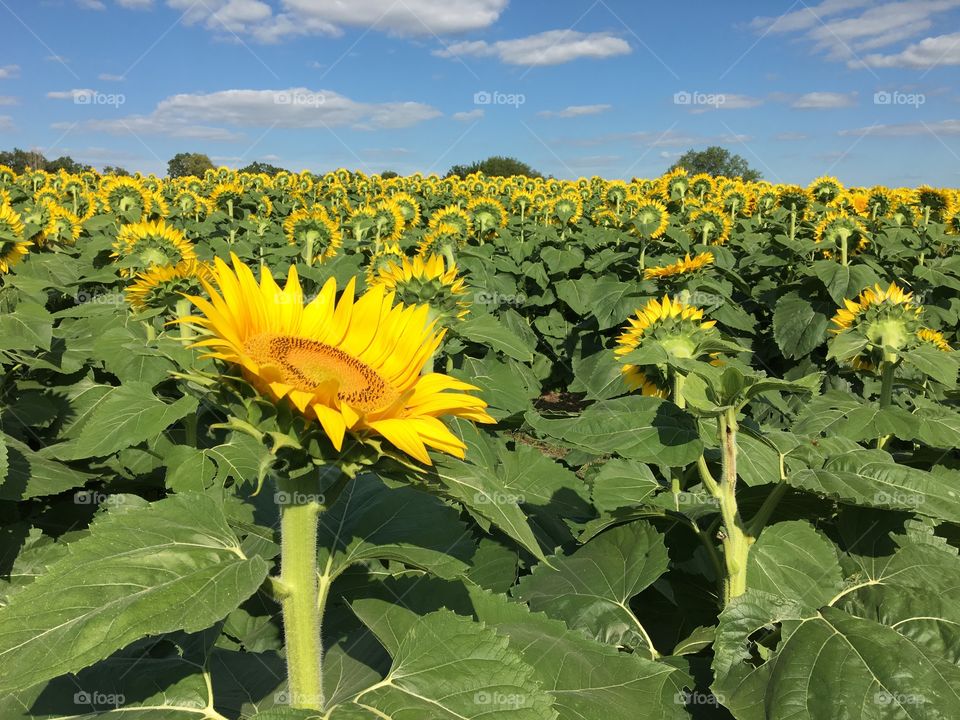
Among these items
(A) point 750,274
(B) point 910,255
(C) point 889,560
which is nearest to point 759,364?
(A) point 750,274

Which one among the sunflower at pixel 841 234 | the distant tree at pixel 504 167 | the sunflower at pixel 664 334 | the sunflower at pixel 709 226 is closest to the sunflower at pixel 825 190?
the sunflower at pixel 709 226

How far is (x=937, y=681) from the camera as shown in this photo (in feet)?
4.33

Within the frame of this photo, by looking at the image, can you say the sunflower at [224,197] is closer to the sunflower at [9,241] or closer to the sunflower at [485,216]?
the sunflower at [485,216]

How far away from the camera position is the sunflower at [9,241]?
4.91 meters

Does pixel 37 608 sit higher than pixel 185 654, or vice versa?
pixel 37 608

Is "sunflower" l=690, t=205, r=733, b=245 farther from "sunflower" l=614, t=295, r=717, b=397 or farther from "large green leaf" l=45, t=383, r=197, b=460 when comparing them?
"large green leaf" l=45, t=383, r=197, b=460

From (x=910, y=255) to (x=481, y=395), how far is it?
7.54 m

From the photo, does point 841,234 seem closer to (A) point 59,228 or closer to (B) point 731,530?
(B) point 731,530

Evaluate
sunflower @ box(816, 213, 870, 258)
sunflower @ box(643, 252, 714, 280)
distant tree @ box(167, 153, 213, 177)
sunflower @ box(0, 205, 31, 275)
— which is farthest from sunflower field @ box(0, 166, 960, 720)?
distant tree @ box(167, 153, 213, 177)

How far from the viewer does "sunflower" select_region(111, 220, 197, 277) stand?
Answer: 4.49 meters

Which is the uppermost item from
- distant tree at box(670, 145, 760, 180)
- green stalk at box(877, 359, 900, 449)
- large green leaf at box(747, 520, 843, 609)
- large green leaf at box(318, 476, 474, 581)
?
distant tree at box(670, 145, 760, 180)

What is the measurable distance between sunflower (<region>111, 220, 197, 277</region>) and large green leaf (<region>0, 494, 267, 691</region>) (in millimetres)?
3683

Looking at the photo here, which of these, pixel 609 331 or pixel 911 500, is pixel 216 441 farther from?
pixel 609 331

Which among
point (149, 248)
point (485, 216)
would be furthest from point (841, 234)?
point (149, 248)
